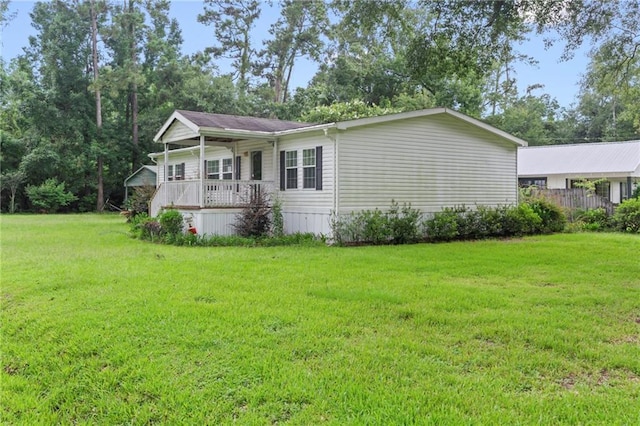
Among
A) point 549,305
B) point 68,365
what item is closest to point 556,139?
point 549,305

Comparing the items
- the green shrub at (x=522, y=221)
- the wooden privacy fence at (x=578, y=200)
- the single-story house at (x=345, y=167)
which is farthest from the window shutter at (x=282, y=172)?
the wooden privacy fence at (x=578, y=200)

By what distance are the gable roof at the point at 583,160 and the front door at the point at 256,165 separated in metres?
17.2

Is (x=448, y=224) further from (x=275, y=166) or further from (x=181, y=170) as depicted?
(x=181, y=170)

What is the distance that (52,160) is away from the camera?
2973 cm

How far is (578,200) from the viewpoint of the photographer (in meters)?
19.7

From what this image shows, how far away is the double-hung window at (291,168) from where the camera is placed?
14497mm

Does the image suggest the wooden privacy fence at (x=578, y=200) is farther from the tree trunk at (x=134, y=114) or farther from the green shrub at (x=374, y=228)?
the tree trunk at (x=134, y=114)

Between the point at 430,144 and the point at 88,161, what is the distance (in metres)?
25.0

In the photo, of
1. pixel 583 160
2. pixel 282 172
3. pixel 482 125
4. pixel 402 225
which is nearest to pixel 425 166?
pixel 402 225

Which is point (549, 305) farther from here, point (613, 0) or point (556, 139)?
point (556, 139)

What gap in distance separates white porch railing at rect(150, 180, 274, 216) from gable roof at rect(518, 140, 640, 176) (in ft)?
58.5

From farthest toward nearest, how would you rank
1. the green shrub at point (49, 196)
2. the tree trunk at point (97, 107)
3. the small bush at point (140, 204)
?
the tree trunk at point (97, 107)
the green shrub at point (49, 196)
the small bush at point (140, 204)

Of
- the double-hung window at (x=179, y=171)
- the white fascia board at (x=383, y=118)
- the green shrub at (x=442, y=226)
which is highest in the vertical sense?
the white fascia board at (x=383, y=118)

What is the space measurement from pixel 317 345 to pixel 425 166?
11.1 metres
